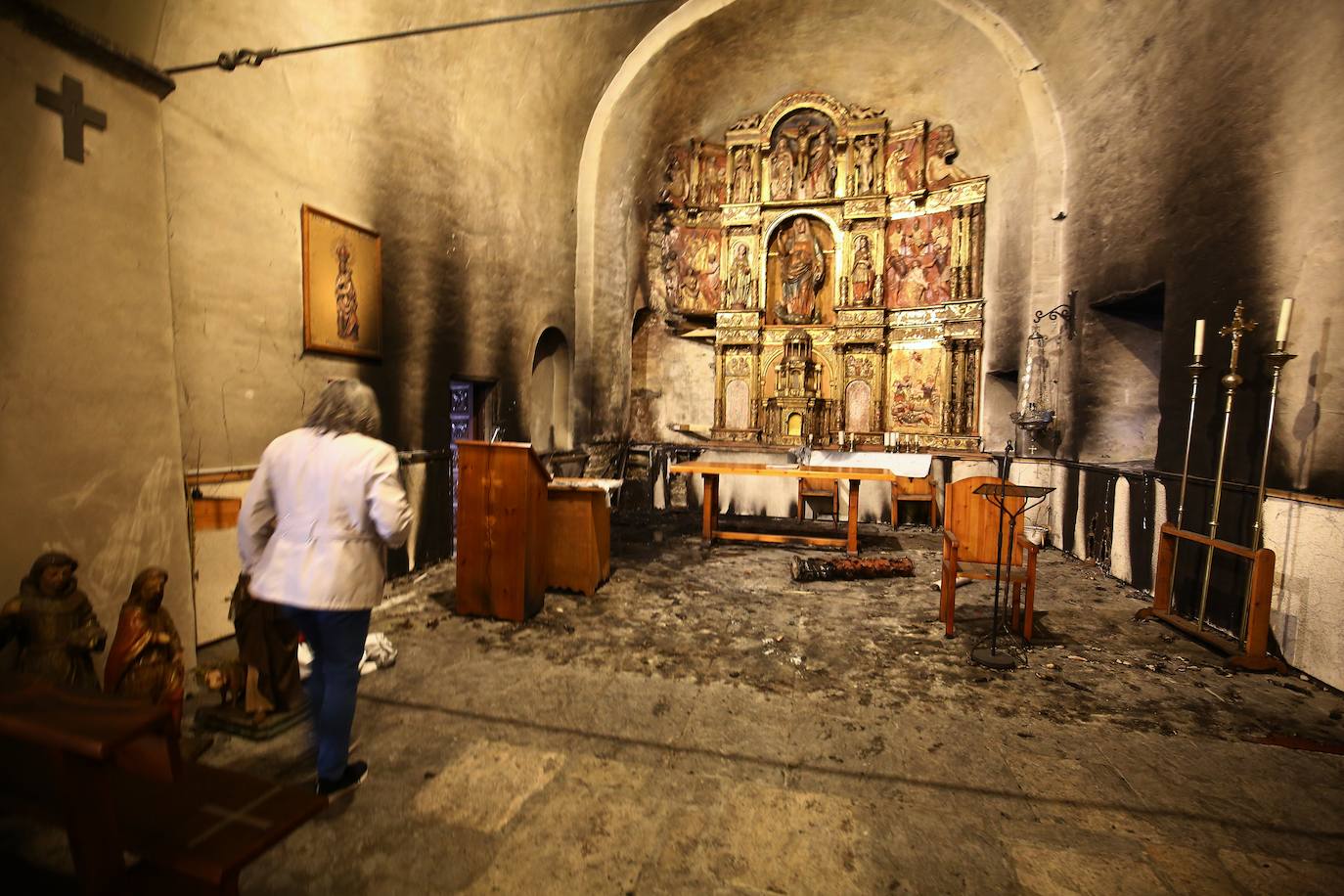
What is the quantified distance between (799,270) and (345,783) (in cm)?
1106

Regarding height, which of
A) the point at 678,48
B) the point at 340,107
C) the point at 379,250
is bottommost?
the point at 379,250

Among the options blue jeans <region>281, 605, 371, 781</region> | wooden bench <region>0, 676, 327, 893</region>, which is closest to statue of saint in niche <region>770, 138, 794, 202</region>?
blue jeans <region>281, 605, 371, 781</region>

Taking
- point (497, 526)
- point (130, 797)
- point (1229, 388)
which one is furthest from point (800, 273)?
point (130, 797)

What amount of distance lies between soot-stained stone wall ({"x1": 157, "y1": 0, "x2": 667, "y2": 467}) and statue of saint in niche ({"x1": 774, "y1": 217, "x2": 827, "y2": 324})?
4.33 metres

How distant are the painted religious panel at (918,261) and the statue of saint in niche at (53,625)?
11.5 m

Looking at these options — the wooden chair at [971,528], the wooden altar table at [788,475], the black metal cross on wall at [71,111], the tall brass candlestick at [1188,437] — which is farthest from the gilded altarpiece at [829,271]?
the black metal cross on wall at [71,111]

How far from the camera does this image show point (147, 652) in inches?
105

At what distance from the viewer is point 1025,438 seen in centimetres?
917

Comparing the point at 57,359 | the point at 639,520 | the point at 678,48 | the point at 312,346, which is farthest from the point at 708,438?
the point at 57,359

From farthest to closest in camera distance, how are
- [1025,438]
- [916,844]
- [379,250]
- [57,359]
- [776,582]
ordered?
1. [1025,438]
2. [776,582]
3. [379,250]
4. [57,359]
5. [916,844]

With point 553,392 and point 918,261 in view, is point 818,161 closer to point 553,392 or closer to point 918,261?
point 918,261

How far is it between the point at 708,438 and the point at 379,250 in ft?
24.4

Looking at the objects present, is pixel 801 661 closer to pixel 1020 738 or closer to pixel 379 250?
pixel 1020 738

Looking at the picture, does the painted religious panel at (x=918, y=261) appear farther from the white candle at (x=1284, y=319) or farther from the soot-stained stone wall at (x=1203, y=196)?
the white candle at (x=1284, y=319)
